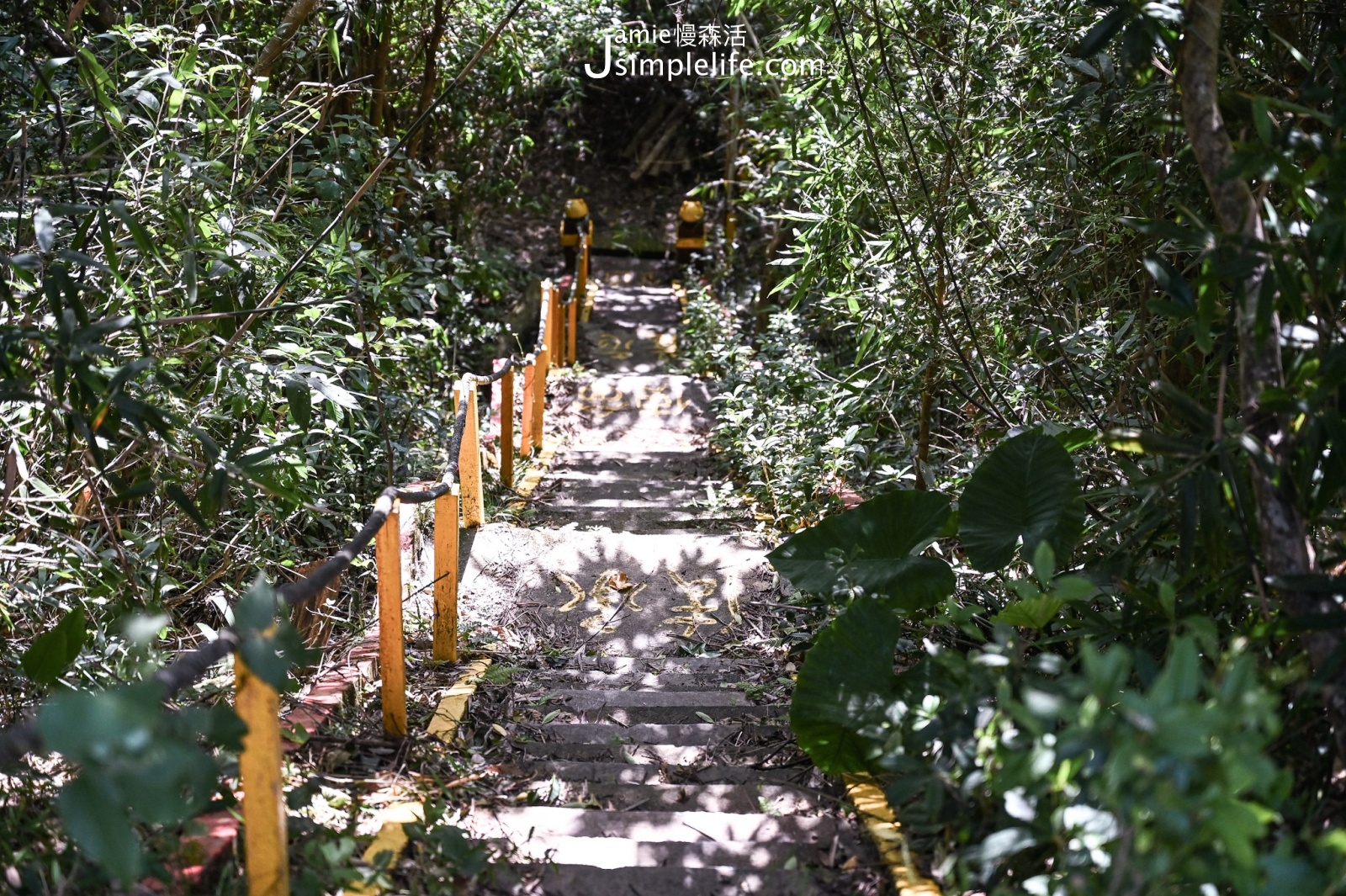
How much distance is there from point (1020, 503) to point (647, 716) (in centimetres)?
143

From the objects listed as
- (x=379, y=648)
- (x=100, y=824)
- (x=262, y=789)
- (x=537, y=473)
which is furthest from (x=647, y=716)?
(x=537, y=473)

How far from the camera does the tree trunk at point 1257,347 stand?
74.7 inches

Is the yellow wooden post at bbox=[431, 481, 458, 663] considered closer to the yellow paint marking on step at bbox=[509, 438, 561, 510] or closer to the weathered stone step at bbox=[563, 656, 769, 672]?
the weathered stone step at bbox=[563, 656, 769, 672]

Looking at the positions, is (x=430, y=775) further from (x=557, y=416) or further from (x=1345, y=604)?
(x=557, y=416)

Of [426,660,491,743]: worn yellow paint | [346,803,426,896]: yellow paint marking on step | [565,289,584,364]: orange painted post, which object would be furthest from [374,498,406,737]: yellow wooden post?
[565,289,584,364]: orange painted post

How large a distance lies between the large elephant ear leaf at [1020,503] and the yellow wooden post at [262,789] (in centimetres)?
192

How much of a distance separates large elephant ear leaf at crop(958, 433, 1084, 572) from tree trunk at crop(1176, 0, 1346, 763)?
644 millimetres

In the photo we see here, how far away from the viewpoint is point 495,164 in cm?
1020

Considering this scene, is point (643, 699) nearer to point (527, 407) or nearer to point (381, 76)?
point (527, 407)

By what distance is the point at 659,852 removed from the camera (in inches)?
96.0

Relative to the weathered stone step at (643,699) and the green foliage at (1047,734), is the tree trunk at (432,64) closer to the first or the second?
the weathered stone step at (643,699)

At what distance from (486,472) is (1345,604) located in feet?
16.2

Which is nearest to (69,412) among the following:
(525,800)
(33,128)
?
(525,800)

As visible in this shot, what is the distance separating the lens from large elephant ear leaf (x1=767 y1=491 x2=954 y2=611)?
3031 mm
